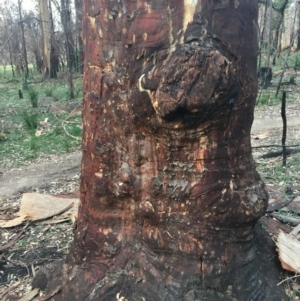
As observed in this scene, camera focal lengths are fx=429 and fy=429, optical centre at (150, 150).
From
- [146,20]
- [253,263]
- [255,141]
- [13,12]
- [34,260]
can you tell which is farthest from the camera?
[13,12]

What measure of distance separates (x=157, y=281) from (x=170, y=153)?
62cm

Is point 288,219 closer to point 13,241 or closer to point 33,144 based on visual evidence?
point 13,241

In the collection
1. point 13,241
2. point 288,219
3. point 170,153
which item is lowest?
point 13,241

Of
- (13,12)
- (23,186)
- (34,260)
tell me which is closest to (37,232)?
(34,260)

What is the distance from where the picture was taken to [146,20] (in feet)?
6.03

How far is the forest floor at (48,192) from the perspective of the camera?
2850 mm

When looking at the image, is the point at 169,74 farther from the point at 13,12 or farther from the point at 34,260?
the point at 13,12

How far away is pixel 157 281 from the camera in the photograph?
6.66 feet

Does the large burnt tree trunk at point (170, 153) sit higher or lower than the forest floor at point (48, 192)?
higher

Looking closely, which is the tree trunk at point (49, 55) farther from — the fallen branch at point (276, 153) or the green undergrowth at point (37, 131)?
the fallen branch at point (276, 153)

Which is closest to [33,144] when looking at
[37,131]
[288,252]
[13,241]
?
[37,131]

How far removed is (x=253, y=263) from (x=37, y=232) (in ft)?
6.68

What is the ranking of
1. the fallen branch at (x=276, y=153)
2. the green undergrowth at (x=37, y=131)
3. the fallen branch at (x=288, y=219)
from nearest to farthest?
the fallen branch at (x=288, y=219), the fallen branch at (x=276, y=153), the green undergrowth at (x=37, y=131)

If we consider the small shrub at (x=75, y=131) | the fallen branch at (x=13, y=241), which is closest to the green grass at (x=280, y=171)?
the fallen branch at (x=13, y=241)
